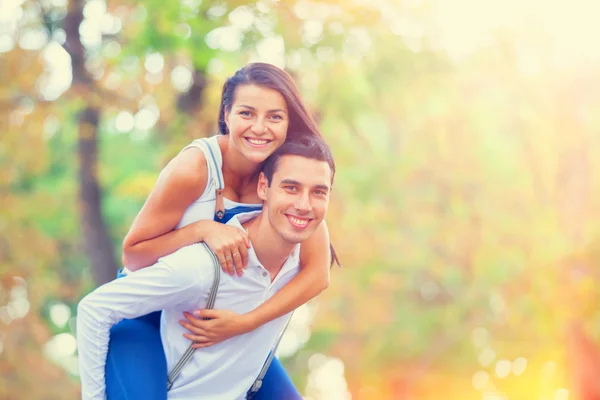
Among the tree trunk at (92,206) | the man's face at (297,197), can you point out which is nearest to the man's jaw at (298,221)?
the man's face at (297,197)

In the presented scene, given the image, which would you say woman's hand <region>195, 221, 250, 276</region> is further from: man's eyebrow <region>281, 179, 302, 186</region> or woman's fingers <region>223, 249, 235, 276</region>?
man's eyebrow <region>281, 179, 302, 186</region>

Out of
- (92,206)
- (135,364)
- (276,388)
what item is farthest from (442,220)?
(135,364)

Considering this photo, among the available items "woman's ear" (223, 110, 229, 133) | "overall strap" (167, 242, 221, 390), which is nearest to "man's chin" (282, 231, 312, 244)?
"overall strap" (167, 242, 221, 390)

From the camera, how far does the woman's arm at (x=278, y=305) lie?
3.14m

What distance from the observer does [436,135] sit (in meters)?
14.7

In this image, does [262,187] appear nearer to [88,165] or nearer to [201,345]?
[201,345]

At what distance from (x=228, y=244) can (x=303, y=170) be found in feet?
1.25

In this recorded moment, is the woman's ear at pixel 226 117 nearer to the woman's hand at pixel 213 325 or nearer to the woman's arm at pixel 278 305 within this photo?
the woman's arm at pixel 278 305

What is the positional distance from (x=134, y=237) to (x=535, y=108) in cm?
1244

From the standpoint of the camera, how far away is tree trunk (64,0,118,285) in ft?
29.0

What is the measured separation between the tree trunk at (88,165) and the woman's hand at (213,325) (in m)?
5.85

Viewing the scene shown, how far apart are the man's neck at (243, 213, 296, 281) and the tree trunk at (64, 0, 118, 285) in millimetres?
5862

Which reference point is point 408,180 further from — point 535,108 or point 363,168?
point 535,108

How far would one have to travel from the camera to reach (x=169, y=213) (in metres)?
3.24
